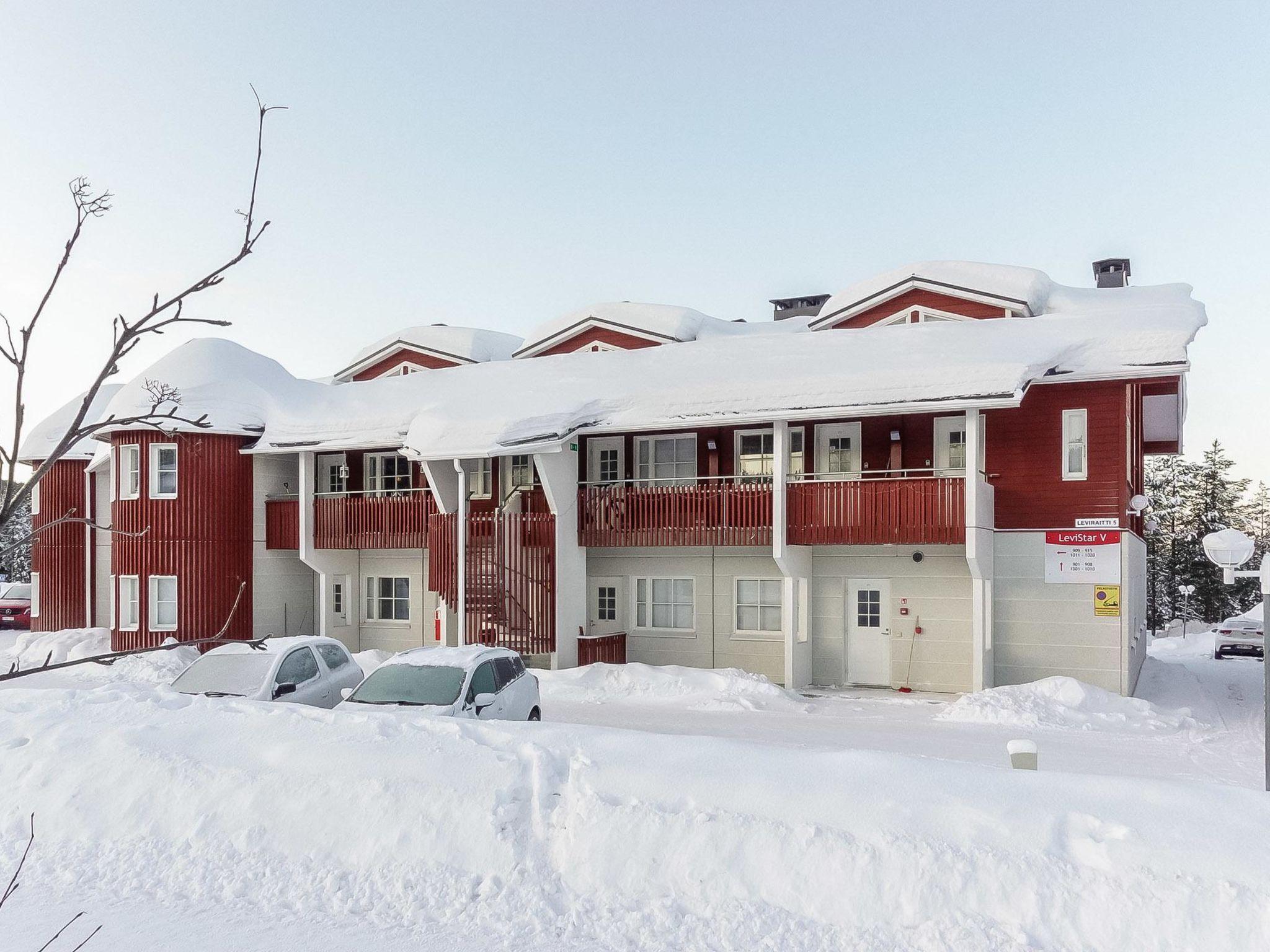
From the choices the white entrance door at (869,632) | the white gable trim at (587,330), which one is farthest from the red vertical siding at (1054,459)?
the white gable trim at (587,330)

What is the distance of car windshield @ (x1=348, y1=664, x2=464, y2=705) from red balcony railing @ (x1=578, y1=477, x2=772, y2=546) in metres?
8.74

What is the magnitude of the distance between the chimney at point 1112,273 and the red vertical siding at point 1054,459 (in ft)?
33.5

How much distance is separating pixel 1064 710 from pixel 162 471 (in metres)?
21.2

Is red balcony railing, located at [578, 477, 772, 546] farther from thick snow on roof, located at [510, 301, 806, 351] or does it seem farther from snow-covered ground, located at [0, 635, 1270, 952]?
snow-covered ground, located at [0, 635, 1270, 952]

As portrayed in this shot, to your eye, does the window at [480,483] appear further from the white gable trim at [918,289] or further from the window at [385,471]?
the white gable trim at [918,289]

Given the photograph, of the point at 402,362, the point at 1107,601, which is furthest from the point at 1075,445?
the point at 402,362

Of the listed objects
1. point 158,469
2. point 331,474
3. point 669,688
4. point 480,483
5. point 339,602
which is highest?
point 158,469

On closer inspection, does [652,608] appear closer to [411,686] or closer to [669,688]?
[669,688]

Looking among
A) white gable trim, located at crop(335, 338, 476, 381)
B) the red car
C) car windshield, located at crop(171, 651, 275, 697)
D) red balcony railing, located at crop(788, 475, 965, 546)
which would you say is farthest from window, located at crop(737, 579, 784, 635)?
the red car

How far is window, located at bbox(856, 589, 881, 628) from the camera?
66.9ft

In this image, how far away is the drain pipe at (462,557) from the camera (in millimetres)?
20484

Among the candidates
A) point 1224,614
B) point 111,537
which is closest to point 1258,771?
point 111,537

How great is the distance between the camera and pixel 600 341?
2805 cm

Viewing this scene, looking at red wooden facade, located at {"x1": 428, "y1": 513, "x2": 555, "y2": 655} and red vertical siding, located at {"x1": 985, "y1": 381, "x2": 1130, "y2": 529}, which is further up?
red vertical siding, located at {"x1": 985, "y1": 381, "x2": 1130, "y2": 529}
